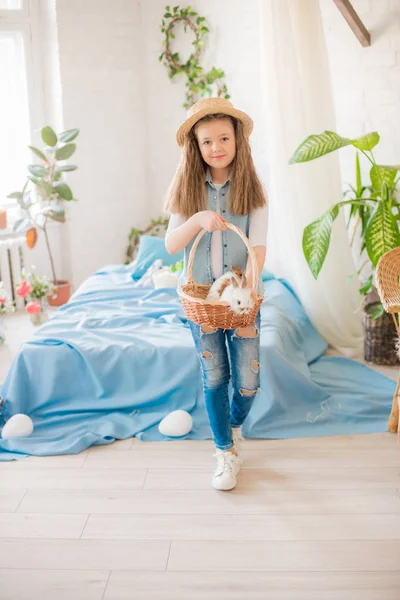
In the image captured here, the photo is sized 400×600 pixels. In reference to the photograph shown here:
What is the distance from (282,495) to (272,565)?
0.38 metres

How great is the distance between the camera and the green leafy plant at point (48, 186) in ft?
14.6

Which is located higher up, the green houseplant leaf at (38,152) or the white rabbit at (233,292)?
the green houseplant leaf at (38,152)

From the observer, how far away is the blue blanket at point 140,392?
8.68 feet

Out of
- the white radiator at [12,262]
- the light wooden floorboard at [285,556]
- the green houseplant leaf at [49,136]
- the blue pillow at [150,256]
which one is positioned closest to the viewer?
the light wooden floorboard at [285,556]

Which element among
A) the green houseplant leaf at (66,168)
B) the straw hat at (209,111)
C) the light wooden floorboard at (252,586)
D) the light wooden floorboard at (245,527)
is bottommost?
the light wooden floorboard at (252,586)

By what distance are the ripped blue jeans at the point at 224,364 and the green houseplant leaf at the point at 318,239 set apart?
793 mm

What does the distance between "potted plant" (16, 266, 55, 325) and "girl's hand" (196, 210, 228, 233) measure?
244 cm

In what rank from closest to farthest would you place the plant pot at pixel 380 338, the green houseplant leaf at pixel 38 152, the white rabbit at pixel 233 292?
the white rabbit at pixel 233 292 → the plant pot at pixel 380 338 → the green houseplant leaf at pixel 38 152

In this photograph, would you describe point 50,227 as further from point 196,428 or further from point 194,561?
point 194,561

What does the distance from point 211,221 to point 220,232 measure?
6.9 inches

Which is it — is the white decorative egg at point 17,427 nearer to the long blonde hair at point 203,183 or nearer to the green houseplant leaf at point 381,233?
the long blonde hair at point 203,183

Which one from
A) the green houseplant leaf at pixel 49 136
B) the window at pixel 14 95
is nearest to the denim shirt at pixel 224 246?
the green houseplant leaf at pixel 49 136

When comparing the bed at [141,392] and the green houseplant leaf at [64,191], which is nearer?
the bed at [141,392]

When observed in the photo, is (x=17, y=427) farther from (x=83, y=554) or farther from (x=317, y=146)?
(x=317, y=146)
